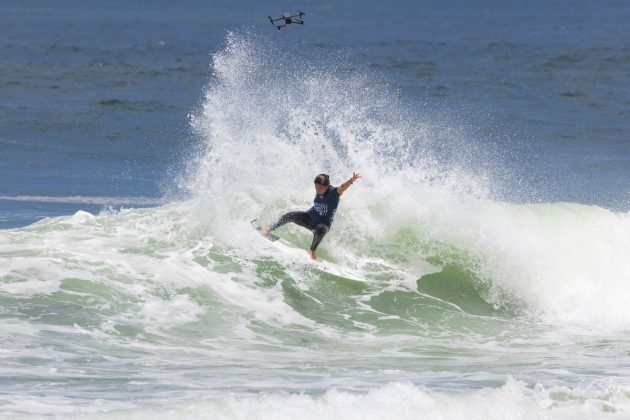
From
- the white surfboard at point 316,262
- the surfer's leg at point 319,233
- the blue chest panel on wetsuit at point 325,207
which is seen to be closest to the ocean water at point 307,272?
the white surfboard at point 316,262

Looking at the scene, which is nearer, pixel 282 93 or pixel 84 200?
pixel 84 200

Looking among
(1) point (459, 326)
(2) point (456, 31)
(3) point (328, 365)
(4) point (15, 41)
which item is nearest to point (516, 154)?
(1) point (459, 326)

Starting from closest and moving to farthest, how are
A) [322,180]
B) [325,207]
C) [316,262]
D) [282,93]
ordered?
[322,180], [325,207], [316,262], [282,93]

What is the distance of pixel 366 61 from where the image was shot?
55438 mm

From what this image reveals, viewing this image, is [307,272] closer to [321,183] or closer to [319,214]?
[319,214]

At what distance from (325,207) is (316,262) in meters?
0.99

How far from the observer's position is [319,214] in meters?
15.4

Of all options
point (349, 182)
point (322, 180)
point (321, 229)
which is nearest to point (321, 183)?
point (322, 180)

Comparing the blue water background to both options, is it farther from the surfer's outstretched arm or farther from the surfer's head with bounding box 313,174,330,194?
the surfer's outstretched arm

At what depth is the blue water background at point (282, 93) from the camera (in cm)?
2767

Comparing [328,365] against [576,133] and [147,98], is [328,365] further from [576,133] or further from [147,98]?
[147,98]

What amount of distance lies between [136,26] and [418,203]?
7789cm

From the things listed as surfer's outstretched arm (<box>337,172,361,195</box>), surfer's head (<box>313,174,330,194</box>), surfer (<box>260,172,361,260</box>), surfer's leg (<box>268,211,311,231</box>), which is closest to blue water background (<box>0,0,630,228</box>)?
surfer's leg (<box>268,211,311,231</box>)

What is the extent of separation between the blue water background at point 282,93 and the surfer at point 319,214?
310 inches
